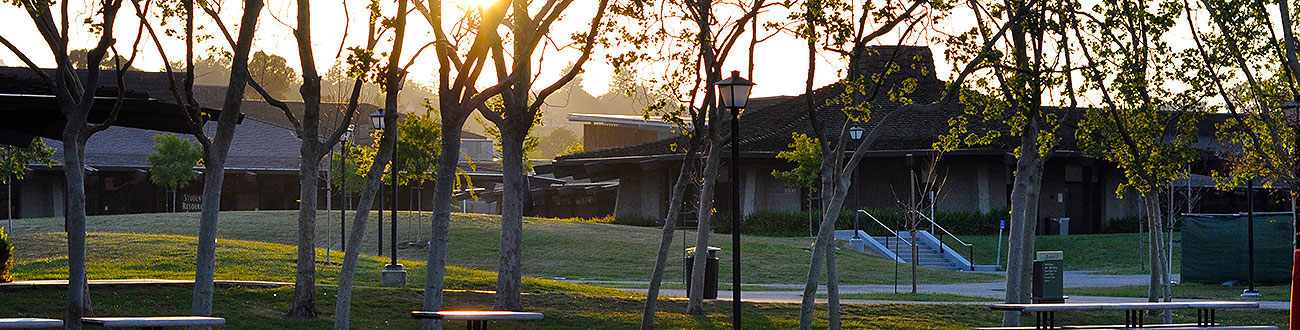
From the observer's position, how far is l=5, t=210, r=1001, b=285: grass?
3319cm

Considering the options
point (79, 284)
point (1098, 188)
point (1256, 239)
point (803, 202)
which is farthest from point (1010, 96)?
point (1098, 188)

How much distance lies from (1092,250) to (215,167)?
110 feet

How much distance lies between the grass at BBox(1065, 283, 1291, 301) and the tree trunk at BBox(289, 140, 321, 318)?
52.3 feet

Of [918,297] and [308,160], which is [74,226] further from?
[918,297]

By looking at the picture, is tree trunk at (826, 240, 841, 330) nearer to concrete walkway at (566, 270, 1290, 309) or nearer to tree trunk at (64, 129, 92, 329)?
concrete walkway at (566, 270, 1290, 309)

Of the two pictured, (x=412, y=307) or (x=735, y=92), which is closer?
(x=735, y=92)

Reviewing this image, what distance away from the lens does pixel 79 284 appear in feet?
40.8

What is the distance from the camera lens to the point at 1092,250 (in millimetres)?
41344

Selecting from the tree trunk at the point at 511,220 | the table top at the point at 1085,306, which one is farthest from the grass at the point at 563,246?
the table top at the point at 1085,306

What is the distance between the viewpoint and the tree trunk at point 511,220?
17406 mm

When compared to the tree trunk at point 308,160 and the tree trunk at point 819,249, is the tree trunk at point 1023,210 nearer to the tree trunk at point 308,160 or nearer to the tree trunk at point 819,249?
the tree trunk at point 819,249

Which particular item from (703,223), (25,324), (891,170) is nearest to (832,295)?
(703,223)

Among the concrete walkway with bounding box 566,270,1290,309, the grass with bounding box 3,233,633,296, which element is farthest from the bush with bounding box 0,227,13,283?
the concrete walkway with bounding box 566,270,1290,309

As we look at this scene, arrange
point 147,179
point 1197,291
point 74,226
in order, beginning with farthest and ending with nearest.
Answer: point 147,179, point 1197,291, point 74,226
